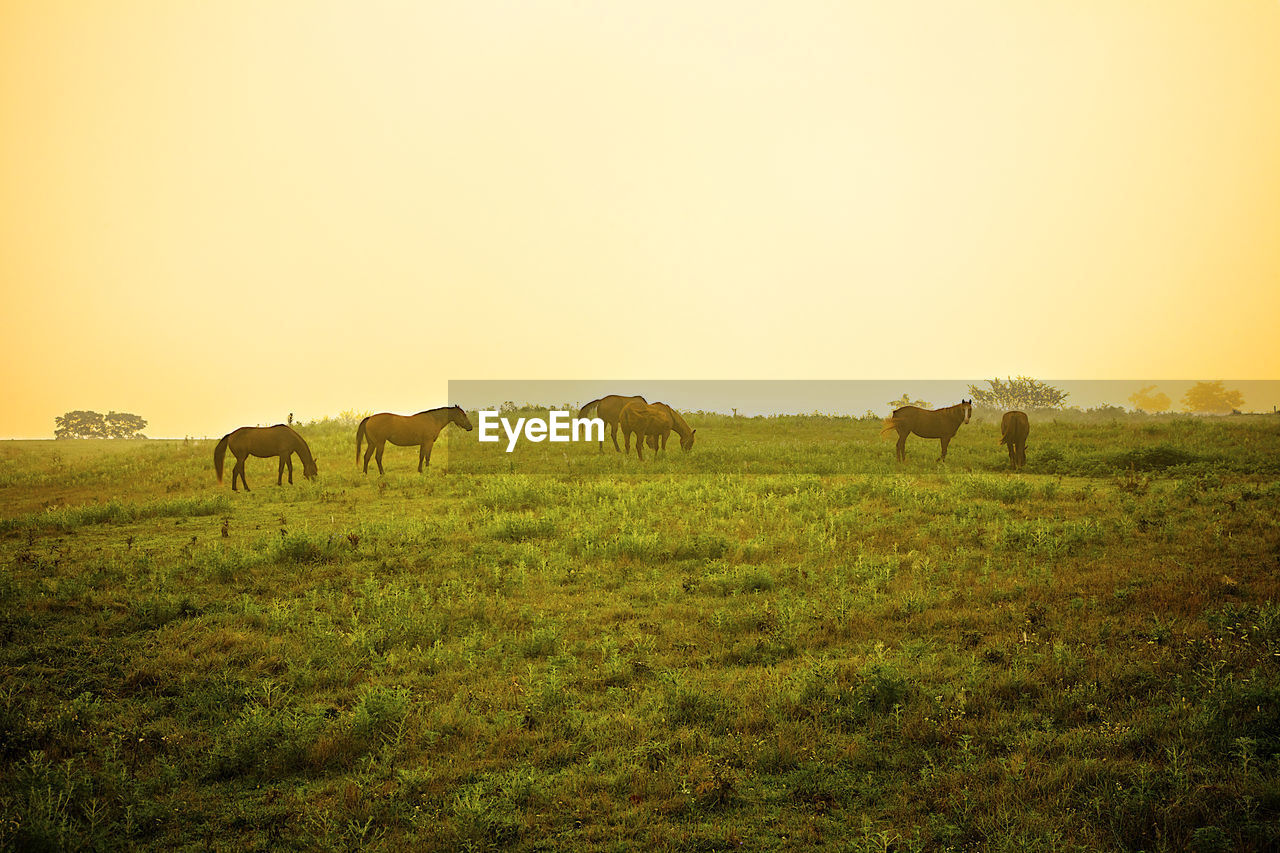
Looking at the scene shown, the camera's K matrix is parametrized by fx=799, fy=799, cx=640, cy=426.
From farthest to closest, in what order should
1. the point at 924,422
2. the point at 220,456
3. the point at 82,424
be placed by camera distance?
the point at 82,424 < the point at 924,422 < the point at 220,456

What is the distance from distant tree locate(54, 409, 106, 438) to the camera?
65.3 metres

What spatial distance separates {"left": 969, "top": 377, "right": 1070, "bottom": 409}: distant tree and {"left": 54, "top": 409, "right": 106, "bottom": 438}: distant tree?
73.3 m

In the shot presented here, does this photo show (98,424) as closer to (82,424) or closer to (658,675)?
(82,424)

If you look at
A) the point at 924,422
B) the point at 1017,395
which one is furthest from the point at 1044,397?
the point at 924,422

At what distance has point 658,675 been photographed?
29.6 feet

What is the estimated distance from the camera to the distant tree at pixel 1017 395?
68125mm

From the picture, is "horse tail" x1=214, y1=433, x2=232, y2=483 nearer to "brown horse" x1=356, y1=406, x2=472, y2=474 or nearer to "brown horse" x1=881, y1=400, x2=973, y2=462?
"brown horse" x1=356, y1=406, x2=472, y2=474

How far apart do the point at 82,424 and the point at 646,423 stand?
198 feet

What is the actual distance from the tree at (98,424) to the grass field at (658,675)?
183ft

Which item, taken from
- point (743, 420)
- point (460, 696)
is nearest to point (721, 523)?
point (460, 696)

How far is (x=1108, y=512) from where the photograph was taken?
16391 millimetres

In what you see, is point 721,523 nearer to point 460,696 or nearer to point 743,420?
point 460,696

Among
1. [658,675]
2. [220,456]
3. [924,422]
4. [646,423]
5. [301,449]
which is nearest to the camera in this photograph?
[658,675]

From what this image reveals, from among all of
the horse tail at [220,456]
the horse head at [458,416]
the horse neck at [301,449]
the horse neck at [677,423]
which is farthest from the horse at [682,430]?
the horse tail at [220,456]
